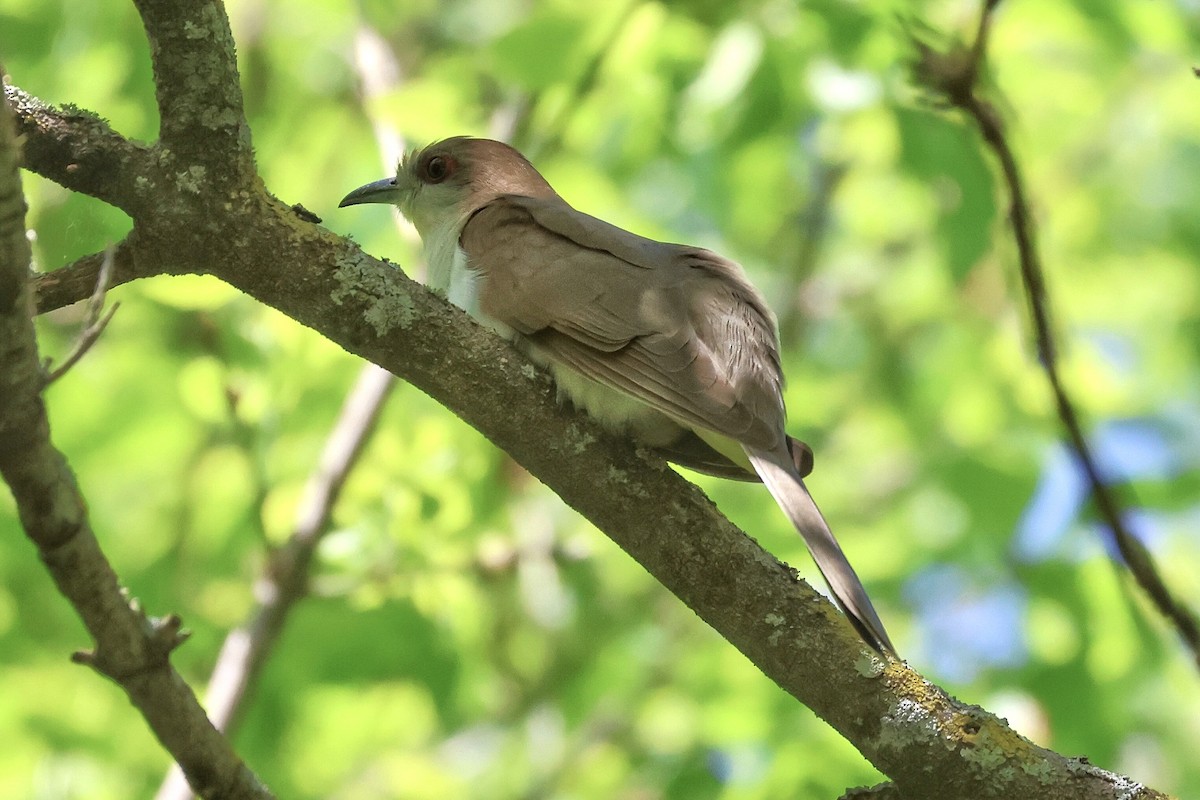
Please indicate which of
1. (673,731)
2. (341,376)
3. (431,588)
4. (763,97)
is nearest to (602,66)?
(763,97)

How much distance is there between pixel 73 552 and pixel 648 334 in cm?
180

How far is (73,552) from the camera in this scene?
2309 mm

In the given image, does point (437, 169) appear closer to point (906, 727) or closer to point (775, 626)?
point (775, 626)

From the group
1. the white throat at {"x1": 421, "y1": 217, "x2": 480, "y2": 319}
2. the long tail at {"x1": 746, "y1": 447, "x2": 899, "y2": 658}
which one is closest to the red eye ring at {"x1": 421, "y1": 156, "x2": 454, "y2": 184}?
the white throat at {"x1": 421, "y1": 217, "x2": 480, "y2": 319}

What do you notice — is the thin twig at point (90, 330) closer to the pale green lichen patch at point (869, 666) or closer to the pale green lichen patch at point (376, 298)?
the pale green lichen patch at point (376, 298)

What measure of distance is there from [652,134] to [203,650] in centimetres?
343

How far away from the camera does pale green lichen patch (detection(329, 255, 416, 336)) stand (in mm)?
2715

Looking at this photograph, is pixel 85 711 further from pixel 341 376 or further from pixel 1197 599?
pixel 1197 599

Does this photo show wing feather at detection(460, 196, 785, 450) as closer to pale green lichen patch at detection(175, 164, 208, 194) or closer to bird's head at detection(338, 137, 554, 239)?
bird's head at detection(338, 137, 554, 239)

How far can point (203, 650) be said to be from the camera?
476 centimetres

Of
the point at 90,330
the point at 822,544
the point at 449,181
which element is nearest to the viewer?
the point at 90,330

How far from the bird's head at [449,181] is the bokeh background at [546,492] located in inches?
7.4

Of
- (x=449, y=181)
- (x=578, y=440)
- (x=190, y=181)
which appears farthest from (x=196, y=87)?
(x=449, y=181)

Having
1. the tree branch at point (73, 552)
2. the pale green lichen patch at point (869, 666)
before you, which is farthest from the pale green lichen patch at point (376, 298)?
the pale green lichen patch at point (869, 666)
